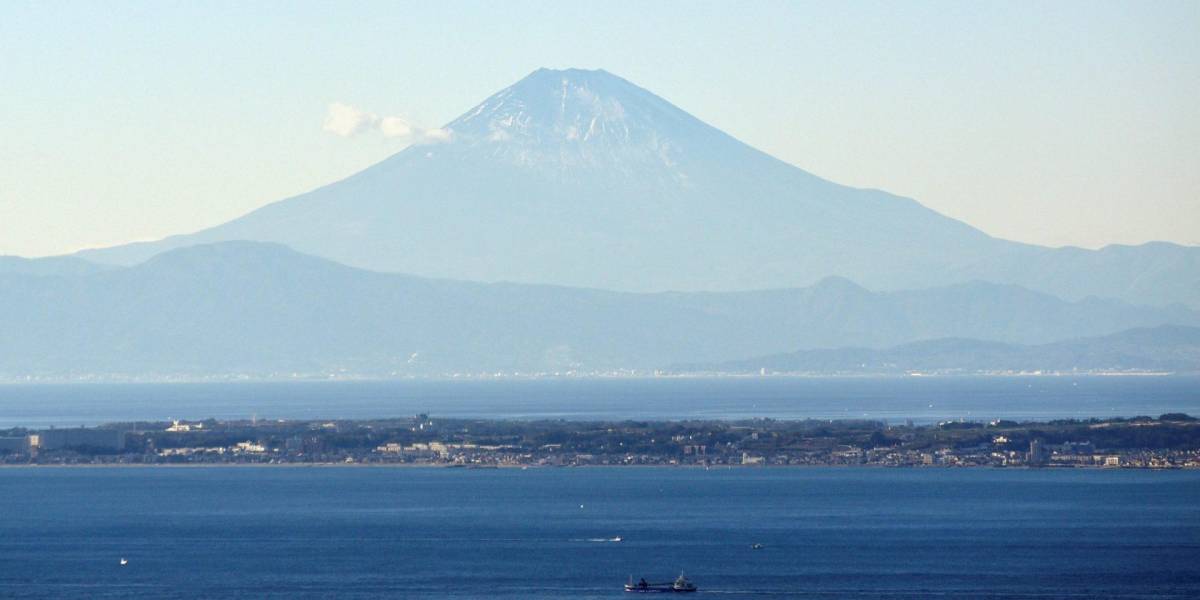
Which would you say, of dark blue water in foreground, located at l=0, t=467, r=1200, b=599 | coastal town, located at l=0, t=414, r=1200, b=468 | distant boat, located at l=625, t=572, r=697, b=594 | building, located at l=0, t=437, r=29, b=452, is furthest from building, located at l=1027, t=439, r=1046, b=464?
building, located at l=0, t=437, r=29, b=452

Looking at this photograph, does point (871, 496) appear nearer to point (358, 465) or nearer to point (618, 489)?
point (618, 489)

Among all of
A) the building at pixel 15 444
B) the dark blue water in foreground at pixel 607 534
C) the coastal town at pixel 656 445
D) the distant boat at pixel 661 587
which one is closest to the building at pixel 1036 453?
the coastal town at pixel 656 445

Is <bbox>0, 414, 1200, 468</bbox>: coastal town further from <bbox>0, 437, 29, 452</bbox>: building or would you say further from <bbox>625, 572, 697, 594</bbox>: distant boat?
<bbox>625, 572, 697, 594</bbox>: distant boat

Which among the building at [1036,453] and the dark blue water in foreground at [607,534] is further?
the building at [1036,453]

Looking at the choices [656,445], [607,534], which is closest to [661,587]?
[607,534]

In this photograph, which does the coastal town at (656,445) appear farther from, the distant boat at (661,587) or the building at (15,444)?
the distant boat at (661,587)

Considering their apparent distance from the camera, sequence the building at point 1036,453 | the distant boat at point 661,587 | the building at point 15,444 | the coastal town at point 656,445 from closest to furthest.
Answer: the distant boat at point 661,587 < the building at point 1036,453 < the coastal town at point 656,445 < the building at point 15,444

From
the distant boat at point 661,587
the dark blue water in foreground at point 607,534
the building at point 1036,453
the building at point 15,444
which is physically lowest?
the distant boat at point 661,587

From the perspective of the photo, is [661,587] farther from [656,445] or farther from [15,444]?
[15,444]
